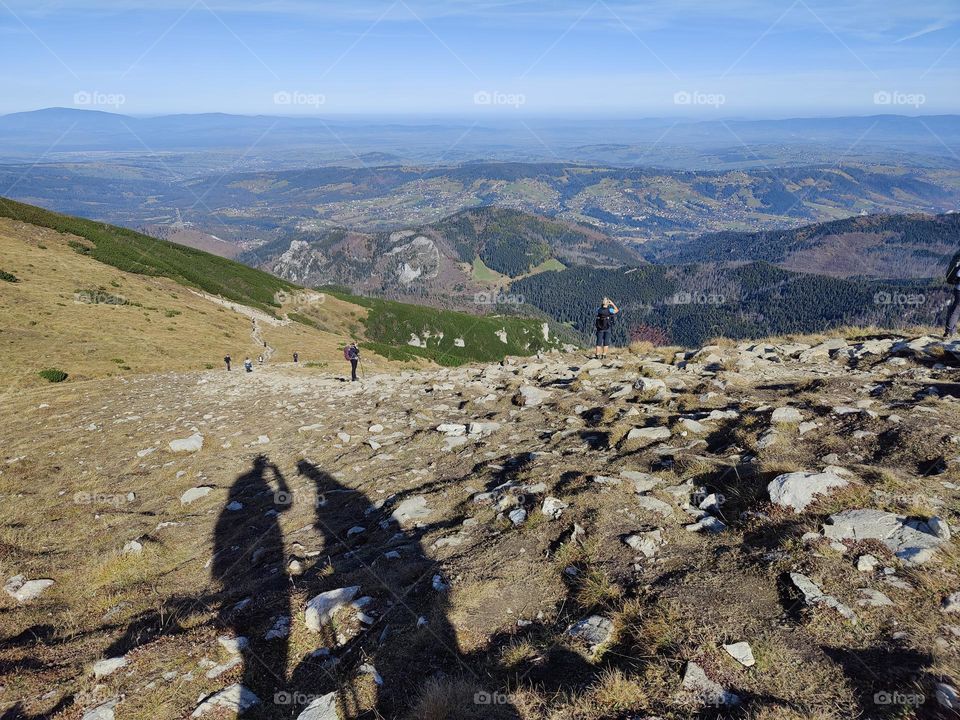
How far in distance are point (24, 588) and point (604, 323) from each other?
20975mm

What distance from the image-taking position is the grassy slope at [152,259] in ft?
204

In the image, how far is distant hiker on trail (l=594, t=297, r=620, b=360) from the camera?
22.3 m

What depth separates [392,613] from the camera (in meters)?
6.78

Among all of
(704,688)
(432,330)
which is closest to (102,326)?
(704,688)

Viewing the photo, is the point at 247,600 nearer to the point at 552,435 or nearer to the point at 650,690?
the point at 650,690

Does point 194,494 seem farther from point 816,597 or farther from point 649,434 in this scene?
point 816,597

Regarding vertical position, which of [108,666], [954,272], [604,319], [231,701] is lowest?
[108,666]

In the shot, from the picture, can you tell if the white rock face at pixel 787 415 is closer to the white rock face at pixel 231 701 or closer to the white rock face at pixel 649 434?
the white rock face at pixel 649 434

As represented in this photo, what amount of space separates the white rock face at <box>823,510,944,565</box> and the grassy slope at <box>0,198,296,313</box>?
72.5 m

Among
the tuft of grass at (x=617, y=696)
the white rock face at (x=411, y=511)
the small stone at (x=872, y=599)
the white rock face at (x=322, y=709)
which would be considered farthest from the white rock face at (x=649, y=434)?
the white rock face at (x=322, y=709)

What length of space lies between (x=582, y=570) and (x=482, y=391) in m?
11.4

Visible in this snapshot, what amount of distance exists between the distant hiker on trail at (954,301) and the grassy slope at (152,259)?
2916 inches

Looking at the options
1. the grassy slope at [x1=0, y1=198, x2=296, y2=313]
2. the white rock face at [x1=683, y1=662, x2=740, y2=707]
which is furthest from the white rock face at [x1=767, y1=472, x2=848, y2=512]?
the grassy slope at [x1=0, y1=198, x2=296, y2=313]

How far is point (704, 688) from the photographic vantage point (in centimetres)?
482
